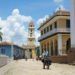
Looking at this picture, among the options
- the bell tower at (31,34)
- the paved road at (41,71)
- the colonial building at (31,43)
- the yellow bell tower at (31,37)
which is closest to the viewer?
the paved road at (41,71)

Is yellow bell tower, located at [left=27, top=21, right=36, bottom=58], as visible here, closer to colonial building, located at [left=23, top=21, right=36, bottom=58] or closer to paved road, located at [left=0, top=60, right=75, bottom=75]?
colonial building, located at [left=23, top=21, right=36, bottom=58]

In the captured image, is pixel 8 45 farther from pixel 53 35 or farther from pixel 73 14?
pixel 73 14

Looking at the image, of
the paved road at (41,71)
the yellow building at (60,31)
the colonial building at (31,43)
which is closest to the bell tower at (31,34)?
the colonial building at (31,43)

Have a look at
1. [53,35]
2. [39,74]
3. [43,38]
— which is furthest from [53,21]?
[39,74]

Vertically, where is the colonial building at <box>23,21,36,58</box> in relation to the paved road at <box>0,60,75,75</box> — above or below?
above

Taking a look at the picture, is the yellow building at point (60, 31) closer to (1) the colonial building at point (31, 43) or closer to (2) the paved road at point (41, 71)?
(2) the paved road at point (41, 71)

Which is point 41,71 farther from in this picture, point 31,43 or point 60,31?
point 31,43

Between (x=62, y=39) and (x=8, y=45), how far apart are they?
2398 centimetres

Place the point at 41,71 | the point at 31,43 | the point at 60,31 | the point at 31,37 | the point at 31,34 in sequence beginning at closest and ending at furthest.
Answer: the point at 41,71 → the point at 60,31 → the point at 31,43 → the point at 31,37 → the point at 31,34

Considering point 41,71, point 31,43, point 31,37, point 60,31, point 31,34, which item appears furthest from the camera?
point 31,34

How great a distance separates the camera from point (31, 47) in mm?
136000

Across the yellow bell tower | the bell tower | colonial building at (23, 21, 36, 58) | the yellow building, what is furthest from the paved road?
the bell tower

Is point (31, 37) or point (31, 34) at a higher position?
point (31, 34)

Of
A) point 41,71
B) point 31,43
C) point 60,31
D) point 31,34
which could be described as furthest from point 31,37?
point 41,71
